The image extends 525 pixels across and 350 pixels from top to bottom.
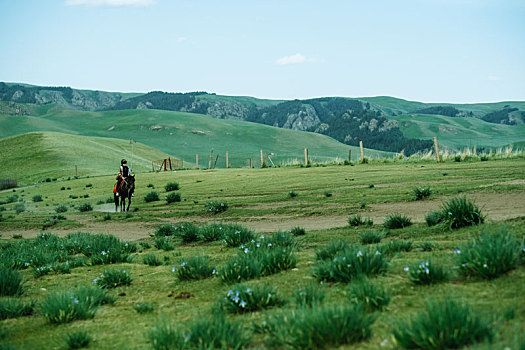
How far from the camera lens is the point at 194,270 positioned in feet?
25.0

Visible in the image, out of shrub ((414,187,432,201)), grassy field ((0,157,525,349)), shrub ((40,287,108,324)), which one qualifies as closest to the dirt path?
grassy field ((0,157,525,349))

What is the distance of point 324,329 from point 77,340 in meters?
2.58

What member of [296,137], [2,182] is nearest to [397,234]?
[2,182]

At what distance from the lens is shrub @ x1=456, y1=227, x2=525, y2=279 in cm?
528

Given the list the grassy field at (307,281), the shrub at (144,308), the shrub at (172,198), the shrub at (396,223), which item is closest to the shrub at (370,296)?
the grassy field at (307,281)

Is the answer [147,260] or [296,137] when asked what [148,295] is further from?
[296,137]

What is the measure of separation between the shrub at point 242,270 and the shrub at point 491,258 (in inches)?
106

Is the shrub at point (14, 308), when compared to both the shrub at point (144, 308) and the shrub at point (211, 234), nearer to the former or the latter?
the shrub at point (144, 308)

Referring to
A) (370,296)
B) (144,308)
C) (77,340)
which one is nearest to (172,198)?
(144,308)

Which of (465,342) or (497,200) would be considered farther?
(497,200)

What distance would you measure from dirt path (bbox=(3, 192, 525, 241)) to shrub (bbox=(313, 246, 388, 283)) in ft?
25.2

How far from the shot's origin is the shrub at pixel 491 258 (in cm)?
528

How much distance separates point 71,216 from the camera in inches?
1081

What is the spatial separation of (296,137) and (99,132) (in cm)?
7856
